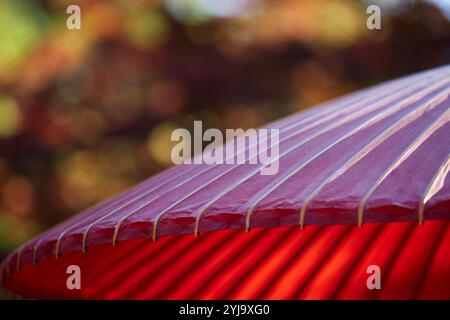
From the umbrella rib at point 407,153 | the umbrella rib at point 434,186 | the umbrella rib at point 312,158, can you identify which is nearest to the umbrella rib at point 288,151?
the umbrella rib at point 312,158

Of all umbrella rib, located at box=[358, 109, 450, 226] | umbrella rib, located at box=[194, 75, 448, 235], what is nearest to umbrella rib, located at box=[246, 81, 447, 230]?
umbrella rib, located at box=[194, 75, 448, 235]

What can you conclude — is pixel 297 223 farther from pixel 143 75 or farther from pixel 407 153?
pixel 143 75

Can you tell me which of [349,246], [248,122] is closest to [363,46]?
[248,122]

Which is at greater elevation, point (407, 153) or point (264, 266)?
point (407, 153)

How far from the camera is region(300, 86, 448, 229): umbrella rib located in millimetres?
1795

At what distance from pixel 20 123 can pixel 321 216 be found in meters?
5.86

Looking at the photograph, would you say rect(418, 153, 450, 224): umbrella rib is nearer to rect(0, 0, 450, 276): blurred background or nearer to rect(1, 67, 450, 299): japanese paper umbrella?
rect(1, 67, 450, 299): japanese paper umbrella

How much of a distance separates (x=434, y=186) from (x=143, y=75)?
5.86 metres

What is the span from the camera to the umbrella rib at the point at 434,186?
5.35 feet

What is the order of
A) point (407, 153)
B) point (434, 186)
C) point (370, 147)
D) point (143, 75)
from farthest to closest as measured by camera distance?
point (143, 75)
point (370, 147)
point (407, 153)
point (434, 186)

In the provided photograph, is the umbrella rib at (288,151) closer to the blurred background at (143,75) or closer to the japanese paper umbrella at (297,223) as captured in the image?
the japanese paper umbrella at (297,223)

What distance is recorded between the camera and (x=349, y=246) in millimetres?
2719

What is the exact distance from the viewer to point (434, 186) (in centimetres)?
170

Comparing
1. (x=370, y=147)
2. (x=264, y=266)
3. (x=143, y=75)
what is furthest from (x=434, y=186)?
(x=143, y=75)
